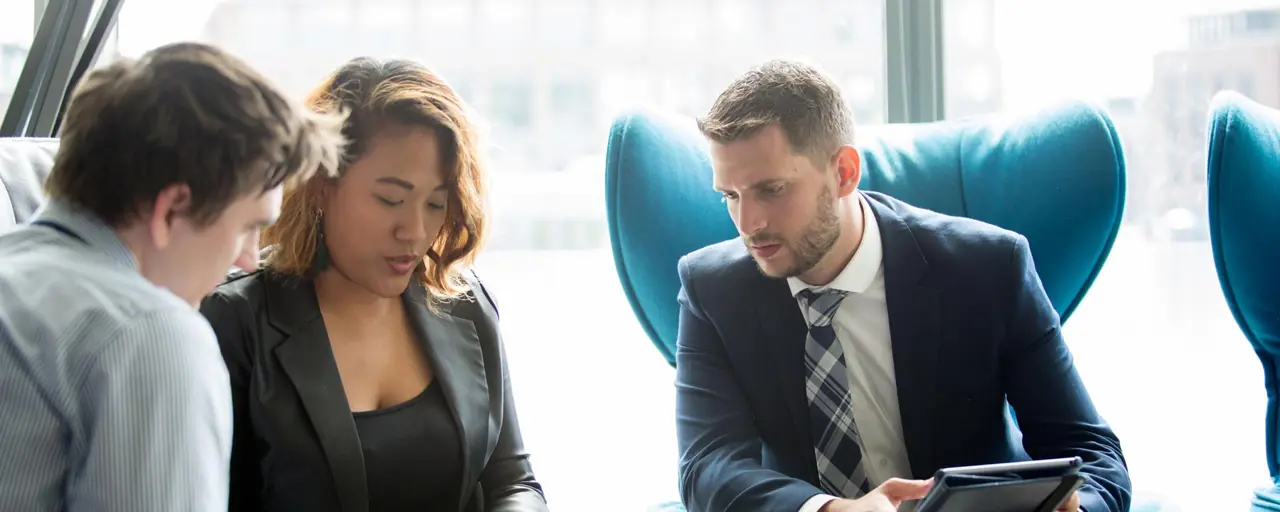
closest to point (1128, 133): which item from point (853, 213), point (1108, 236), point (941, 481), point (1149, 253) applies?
point (1149, 253)

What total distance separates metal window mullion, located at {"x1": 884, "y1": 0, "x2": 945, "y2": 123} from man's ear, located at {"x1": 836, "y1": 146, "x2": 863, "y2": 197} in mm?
708

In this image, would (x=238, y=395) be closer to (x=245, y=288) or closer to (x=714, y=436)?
(x=245, y=288)

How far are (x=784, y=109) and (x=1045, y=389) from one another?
1.79 feet

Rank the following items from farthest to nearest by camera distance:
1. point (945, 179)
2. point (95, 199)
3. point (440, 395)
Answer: point (945, 179) < point (440, 395) < point (95, 199)

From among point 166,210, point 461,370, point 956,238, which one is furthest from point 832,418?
point 166,210

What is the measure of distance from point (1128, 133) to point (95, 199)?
2054mm

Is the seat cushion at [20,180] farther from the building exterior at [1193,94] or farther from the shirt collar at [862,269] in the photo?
→ the building exterior at [1193,94]

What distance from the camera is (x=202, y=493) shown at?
888 mm

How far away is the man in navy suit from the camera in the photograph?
5.31ft

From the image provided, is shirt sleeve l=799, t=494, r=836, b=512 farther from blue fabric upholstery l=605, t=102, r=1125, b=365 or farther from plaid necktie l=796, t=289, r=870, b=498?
blue fabric upholstery l=605, t=102, r=1125, b=365

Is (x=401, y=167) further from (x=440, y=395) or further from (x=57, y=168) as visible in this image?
(x=57, y=168)

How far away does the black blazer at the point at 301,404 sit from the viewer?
1364 millimetres

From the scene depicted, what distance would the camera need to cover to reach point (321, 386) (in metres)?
1.39

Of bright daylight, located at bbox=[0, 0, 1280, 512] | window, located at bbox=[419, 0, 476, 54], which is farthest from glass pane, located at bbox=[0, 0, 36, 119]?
window, located at bbox=[419, 0, 476, 54]
